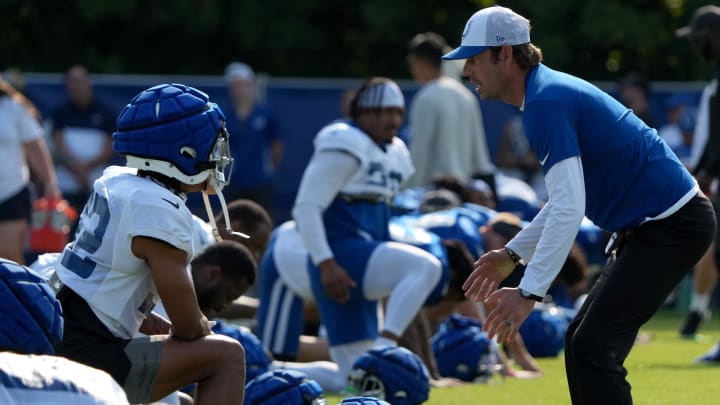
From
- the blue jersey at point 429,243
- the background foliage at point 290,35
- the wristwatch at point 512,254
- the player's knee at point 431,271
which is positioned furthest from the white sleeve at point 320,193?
the background foliage at point 290,35

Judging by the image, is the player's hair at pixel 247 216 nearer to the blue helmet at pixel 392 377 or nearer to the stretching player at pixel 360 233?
the stretching player at pixel 360 233

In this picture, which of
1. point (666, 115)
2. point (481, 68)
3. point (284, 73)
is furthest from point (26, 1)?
point (481, 68)

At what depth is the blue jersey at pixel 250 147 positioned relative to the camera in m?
14.2

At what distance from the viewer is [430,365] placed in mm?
7996

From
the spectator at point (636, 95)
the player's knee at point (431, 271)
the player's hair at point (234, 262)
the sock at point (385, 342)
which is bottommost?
the sock at point (385, 342)

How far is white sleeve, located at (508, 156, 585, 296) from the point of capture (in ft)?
15.9

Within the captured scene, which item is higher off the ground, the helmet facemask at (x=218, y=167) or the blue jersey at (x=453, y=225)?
the helmet facemask at (x=218, y=167)

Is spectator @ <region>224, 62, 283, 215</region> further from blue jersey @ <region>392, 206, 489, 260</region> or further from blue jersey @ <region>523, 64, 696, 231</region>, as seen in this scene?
blue jersey @ <region>523, 64, 696, 231</region>

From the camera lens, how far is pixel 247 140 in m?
A: 14.2

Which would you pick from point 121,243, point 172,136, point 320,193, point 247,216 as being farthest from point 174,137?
point 320,193

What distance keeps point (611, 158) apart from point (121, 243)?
5.98 feet

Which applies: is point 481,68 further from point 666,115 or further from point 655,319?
point 666,115

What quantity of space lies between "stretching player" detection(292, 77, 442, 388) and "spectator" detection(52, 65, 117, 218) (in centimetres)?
622

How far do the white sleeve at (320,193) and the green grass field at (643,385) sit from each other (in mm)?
879
